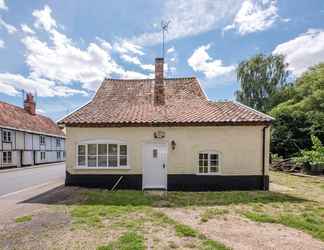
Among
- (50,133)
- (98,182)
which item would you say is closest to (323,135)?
(98,182)

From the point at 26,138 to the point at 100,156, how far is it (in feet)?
72.8

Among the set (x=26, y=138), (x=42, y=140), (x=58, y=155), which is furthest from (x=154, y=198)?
(x=58, y=155)

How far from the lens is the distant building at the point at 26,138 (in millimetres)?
24242

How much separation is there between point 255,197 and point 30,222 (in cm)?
832

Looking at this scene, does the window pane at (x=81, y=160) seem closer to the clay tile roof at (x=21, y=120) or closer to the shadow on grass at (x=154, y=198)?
the shadow on grass at (x=154, y=198)

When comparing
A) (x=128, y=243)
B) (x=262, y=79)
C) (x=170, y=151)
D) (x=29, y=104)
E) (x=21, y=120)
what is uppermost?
(x=262, y=79)

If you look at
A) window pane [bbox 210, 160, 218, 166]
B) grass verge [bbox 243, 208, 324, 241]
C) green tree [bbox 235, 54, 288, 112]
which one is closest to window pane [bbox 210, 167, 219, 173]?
window pane [bbox 210, 160, 218, 166]

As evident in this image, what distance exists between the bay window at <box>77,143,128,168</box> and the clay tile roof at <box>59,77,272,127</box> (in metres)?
1.20

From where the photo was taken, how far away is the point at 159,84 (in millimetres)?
13867

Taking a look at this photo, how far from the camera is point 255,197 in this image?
8.98m

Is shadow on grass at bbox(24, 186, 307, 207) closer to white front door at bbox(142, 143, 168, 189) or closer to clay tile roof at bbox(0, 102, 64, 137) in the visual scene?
white front door at bbox(142, 143, 168, 189)

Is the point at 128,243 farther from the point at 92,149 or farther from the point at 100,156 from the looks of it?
the point at 92,149

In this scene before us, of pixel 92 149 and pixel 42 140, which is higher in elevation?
pixel 92 149

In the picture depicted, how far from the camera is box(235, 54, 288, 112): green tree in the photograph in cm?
3017
